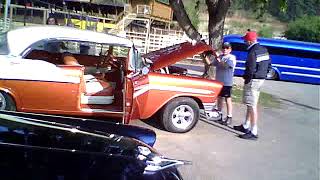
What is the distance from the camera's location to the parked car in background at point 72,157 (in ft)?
10.1

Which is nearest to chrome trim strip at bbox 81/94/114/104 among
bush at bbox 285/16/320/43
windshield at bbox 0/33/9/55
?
windshield at bbox 0/33/9/55

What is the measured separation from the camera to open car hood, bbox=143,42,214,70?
29.7 ft

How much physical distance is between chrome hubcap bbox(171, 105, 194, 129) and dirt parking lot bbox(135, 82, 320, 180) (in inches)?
8.4

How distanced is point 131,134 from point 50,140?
121 centimetres

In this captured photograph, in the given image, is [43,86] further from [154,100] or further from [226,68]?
[226,68]

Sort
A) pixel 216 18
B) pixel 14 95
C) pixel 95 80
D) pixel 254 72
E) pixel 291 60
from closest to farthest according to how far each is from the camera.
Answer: pixel 14 95
pixel 95 80
pixel 254 72
pixel 216 18
pixel 291 60

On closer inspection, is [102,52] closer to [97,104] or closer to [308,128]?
[97,104]

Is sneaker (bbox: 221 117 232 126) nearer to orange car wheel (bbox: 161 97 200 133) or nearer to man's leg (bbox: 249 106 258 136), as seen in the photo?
man's leg (bbox: 249 106 258 136)

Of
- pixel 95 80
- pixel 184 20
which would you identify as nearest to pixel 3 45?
pixel 95 80

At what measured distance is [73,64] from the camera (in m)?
8.60

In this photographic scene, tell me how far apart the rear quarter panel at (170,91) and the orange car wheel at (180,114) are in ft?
0.41

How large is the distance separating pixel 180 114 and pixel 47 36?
111 inches

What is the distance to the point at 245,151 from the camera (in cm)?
869

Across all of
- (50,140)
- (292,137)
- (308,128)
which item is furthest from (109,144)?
(308,128)
